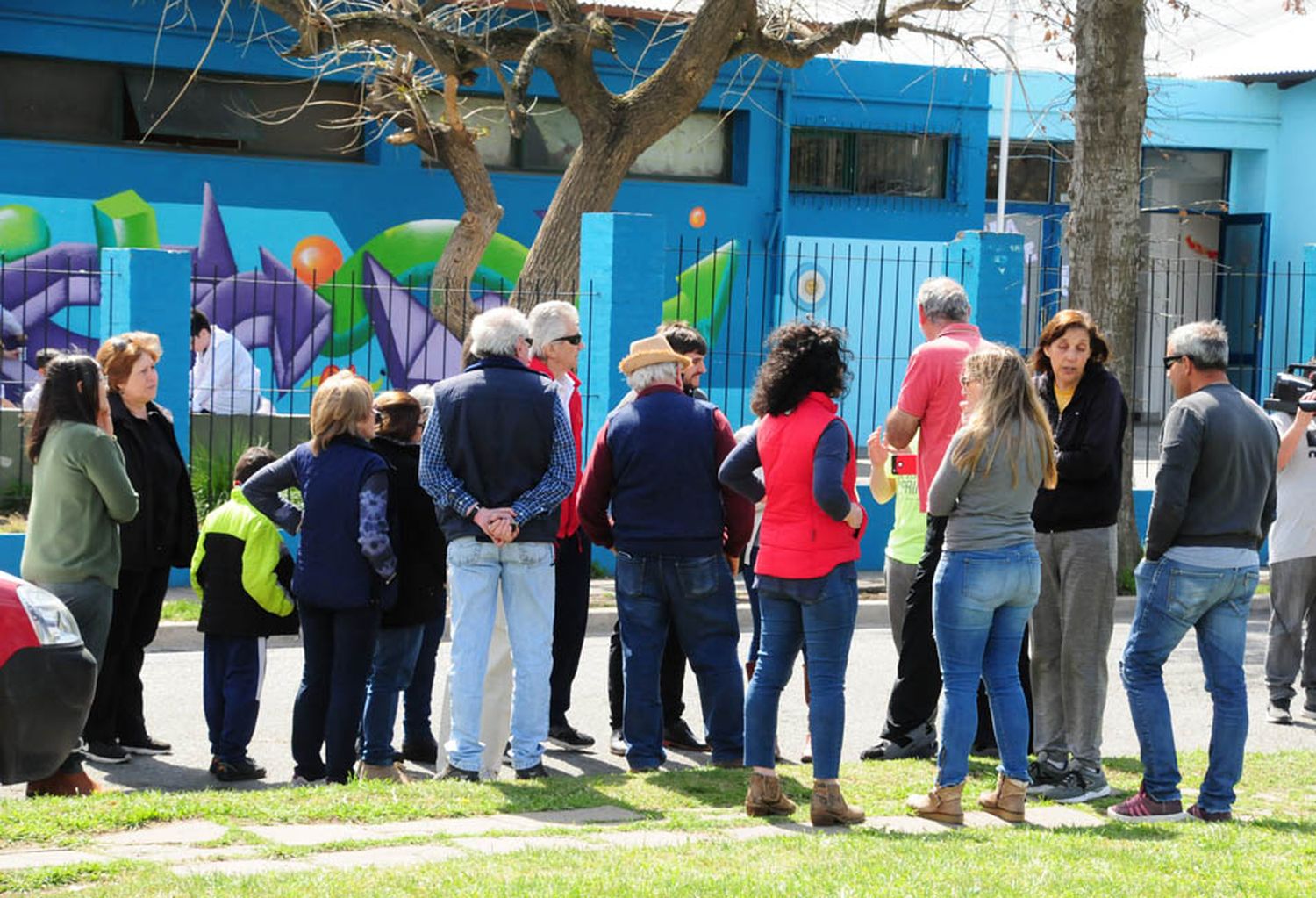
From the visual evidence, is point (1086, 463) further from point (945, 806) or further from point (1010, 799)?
point (945, 806)

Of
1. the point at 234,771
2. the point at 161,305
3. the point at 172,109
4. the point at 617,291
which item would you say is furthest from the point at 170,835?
the point at 172,109

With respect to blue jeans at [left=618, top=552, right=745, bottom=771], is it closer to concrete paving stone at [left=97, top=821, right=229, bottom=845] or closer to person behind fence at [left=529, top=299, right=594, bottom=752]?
person behind fence at [left=529, top=299, right=594, bottom=752]

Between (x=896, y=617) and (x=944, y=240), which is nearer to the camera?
(x=896, y=617)

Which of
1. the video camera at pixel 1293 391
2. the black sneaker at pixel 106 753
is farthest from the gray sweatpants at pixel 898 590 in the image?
the black sneaker at pixel 106 753

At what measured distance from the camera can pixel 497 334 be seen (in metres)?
7.14

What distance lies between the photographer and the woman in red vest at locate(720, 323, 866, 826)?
6344mm

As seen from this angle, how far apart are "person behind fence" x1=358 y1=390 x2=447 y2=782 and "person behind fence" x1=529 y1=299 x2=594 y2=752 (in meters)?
0.80

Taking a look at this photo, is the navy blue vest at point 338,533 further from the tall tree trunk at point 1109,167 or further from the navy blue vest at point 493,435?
the tall tree trunk at point 1109,167

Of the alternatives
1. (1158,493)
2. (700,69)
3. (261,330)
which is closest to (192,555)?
(1158,493)

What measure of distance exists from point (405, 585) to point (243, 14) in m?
13.5

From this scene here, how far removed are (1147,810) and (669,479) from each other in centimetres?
230

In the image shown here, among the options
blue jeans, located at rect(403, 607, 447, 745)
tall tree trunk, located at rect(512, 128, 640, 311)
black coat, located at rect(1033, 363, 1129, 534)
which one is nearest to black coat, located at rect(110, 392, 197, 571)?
blue jeans, located at rect(403, 607, 447, 745)

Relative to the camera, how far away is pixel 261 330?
19656mm

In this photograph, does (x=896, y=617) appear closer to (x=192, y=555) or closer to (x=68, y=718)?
(x=192, y=555)
